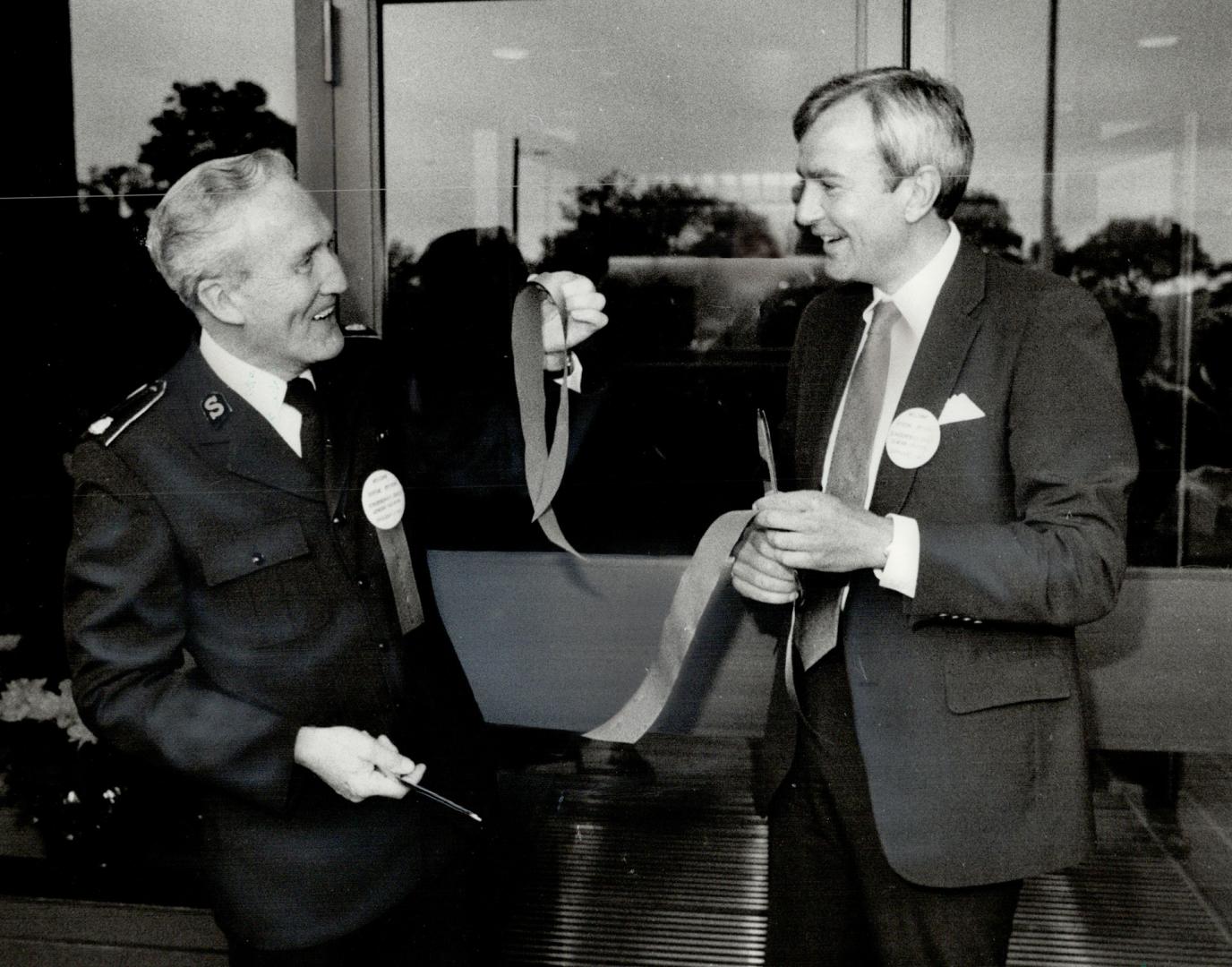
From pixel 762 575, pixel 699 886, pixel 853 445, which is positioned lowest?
pixel 699 886

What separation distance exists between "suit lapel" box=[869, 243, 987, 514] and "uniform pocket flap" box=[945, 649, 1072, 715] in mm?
191

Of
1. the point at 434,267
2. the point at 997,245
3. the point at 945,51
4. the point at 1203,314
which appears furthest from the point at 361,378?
the point at 1203,314

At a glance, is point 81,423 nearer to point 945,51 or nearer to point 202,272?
point 202,272

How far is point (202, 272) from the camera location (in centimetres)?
129

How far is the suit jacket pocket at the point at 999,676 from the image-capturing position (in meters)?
1.26

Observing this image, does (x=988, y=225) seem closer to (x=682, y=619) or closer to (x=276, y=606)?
(x=682, y=619)

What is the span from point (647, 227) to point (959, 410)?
78 centimetres

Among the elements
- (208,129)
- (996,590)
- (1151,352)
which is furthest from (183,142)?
(1151,352)

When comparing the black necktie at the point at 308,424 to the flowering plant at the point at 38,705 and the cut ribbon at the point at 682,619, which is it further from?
the flowering plant at the point at 38,705

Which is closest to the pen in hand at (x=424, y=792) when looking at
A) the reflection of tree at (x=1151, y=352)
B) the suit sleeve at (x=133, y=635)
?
the suit sleeve at (x=133, y=635)

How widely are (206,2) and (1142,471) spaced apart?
187 cm

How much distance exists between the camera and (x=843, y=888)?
4.64 ft

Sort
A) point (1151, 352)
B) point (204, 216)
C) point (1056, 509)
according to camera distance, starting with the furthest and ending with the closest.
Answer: point (1151, 352) → point (204, 216) → point (1056, 509)

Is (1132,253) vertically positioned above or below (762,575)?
above
